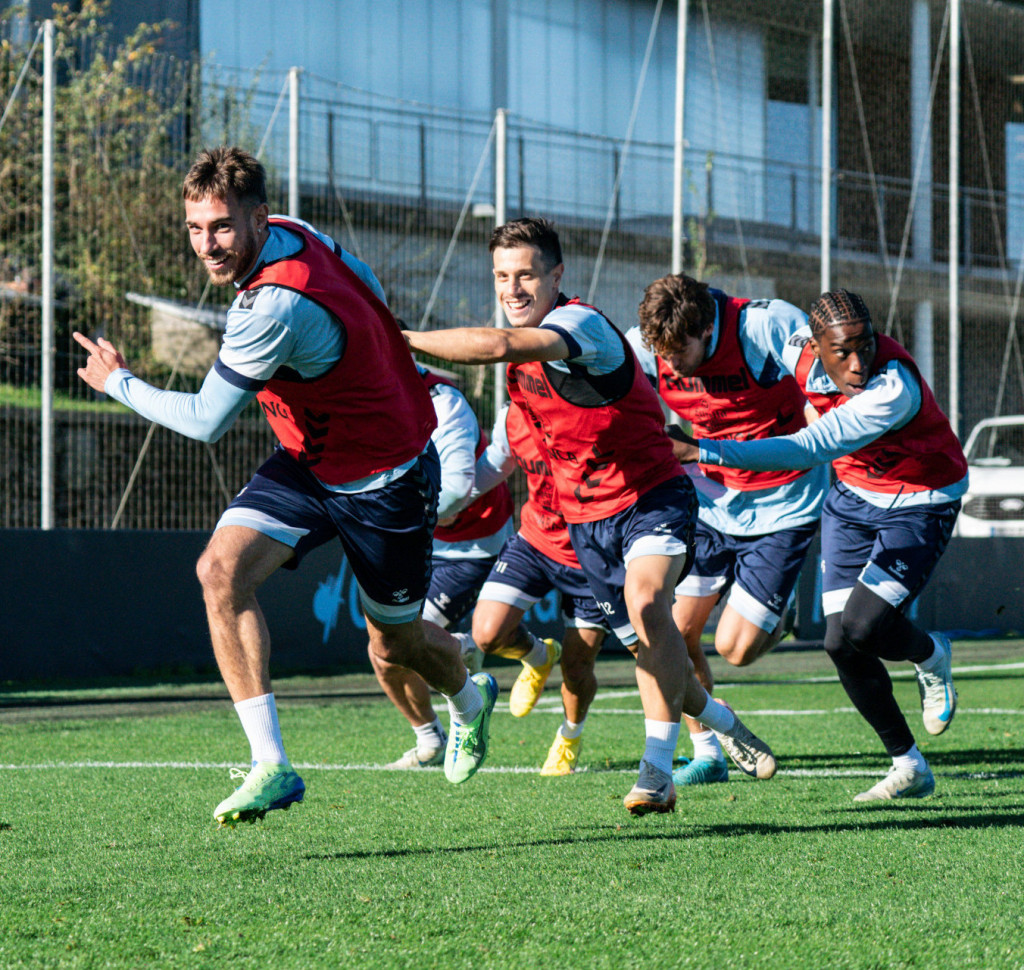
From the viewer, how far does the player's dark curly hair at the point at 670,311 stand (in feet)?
20.2

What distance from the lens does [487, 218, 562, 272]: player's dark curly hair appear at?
535 centimetres

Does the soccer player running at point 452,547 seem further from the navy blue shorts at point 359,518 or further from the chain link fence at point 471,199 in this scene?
Answer: the chain link fence at point 471,199

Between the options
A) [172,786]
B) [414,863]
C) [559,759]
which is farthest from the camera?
[559,759]

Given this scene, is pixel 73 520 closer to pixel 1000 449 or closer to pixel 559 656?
pixel 559 656

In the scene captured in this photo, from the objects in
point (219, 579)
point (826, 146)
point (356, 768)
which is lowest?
point (356, 768)

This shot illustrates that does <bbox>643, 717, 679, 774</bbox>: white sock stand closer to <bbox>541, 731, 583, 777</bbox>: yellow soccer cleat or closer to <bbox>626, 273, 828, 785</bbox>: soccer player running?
<bbox>626, 273, 828, 785</bbox>: soccer player running

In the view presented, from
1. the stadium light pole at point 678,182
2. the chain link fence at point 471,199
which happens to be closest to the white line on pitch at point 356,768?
the chain link fence at point 471,199

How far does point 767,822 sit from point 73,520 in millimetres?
8379

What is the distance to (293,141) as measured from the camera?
45.3 feet

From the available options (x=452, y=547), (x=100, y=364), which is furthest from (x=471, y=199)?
(x=100, y=364)

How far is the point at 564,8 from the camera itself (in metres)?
23.2

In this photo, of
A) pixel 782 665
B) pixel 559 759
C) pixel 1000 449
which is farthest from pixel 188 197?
pixel 1000 449

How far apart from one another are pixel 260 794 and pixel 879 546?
2916 mm

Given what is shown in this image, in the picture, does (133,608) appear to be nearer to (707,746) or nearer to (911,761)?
(707,746)
